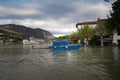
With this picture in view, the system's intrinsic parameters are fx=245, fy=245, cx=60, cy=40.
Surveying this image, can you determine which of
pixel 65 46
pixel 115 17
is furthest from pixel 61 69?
pixel 65 46

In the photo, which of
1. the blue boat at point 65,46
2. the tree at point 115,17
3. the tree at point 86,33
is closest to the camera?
the tree at point 115,17

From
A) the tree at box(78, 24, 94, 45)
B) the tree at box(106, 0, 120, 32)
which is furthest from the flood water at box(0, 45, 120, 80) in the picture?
the tree at box(78, 24, 94, 45)

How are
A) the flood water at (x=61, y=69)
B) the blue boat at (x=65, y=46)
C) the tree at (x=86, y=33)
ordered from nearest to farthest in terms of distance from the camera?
the flood water at (x=61, y=69)
the blue boat at (x=65, y=46)
the tree at (x=86, y=33)

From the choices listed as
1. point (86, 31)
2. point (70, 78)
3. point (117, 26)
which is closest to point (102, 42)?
point (86, 31)

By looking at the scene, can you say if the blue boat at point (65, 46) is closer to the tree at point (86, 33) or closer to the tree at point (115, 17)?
the tree at point (86, 33)

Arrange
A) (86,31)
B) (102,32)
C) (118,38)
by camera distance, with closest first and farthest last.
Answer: (118,38) < (102,32) < (86,31)

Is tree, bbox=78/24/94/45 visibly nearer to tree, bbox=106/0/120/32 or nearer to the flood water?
tree, bbox=106/0/120/32

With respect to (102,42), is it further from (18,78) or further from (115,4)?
(18,78)

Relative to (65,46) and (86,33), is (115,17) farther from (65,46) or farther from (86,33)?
(86,33)

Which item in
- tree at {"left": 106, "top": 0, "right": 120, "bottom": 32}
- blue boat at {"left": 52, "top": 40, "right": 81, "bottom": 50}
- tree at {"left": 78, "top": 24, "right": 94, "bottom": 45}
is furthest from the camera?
tree at {"left": 78, "top": 24, "right": 94, "bottom": 45}

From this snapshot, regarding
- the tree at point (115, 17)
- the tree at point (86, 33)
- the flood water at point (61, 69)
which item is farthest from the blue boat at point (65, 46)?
the flood water at point (61, 69)

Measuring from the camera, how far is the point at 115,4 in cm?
3747

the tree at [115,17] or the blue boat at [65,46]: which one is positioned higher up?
the tree at [115,17]

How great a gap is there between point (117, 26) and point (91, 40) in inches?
2833
